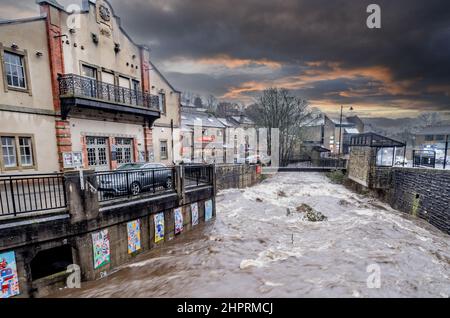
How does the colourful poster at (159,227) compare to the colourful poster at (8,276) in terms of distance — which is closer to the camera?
the colourful poster at (8,276)

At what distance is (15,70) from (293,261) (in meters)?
17.2

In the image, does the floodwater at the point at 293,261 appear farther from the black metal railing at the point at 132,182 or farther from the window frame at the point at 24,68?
the window frame at the point at 24,68

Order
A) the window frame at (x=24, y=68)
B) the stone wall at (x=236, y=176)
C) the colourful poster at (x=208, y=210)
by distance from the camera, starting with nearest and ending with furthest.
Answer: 1. the window frame at (x=24, y=68)
2. the colourful poster at (x=208, y=210)
3. the stone wall at (x=236, y=176)

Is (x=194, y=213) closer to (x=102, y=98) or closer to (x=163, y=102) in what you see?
(x=102, y=98)

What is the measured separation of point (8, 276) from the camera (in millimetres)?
6246

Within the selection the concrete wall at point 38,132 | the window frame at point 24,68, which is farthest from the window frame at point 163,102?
the window frame at point 24,68

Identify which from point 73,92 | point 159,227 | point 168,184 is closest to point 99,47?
point 73,92

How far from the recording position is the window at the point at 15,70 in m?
11.6

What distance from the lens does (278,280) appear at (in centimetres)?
781

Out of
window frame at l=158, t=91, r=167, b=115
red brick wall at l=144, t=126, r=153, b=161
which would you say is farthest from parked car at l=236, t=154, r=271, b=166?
red brick wall at l=144, t=126, r=153, b=161

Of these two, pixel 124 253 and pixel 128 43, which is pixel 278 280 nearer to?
pixel 124 253

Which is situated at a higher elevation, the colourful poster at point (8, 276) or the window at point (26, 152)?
the window at point (26, 152)

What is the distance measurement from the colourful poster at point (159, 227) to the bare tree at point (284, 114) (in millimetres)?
32662

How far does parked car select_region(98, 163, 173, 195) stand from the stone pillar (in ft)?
2.25
